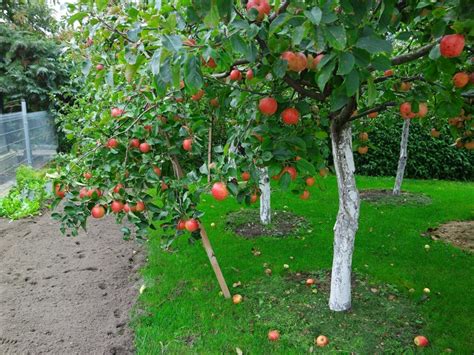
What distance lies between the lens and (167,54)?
125 centimetres

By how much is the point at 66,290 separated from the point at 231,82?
7.98 feet

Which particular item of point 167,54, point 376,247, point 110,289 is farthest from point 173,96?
point 376,247

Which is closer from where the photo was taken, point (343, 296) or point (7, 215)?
point (343, 296)

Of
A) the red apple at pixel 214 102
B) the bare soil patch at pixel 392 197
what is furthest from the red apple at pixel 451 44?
the bare soil patch at pixel 392 197

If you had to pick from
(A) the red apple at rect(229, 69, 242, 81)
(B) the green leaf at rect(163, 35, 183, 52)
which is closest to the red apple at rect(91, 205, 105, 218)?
(A) the red apple at rect(229, 69, 242, 81)

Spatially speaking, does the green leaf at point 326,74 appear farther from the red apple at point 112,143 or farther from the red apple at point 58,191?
the red apple at point 58,191

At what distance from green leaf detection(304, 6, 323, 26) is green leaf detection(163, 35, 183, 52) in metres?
0.41

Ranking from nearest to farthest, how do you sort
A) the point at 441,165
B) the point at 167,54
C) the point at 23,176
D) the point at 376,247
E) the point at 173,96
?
the point at 167,54, the point at 173,96, the point at 376,247, the point at 23,176, the point at 441,165

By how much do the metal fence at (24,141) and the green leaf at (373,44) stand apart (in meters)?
6.42

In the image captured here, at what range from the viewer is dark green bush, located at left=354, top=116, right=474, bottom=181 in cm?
796

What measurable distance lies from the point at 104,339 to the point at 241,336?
95 centimetres

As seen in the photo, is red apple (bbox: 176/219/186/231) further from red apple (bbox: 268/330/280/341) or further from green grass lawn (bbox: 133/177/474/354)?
red apple (bbox: 268/330/280/341)

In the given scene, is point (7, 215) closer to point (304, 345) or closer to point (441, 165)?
point (304, 345)

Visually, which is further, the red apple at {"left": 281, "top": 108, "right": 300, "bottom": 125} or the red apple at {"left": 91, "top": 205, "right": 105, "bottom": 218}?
the red apple at {"left": 91, "top": 205, "right": 105, "bottom": 218}
